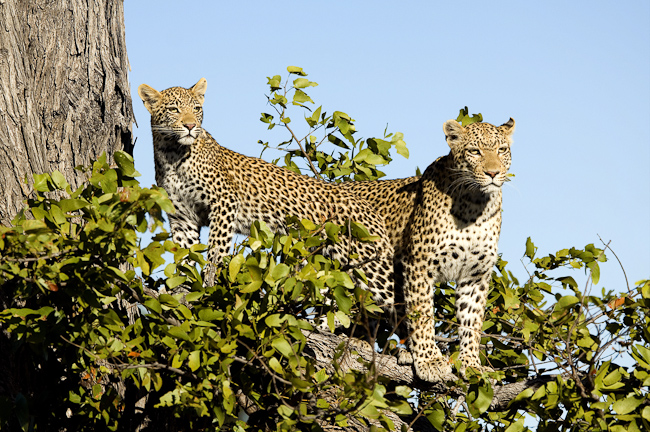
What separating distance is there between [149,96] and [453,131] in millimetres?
3226

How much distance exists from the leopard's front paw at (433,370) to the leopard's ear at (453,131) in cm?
209

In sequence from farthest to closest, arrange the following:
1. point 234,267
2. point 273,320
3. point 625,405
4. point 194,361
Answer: point 625,405 → point 234,267 → point 273,320 → point 194,361

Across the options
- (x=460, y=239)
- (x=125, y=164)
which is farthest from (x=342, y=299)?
(x=460, y=239)

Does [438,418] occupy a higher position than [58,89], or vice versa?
[58,89]

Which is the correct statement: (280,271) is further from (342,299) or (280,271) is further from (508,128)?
(508,128)

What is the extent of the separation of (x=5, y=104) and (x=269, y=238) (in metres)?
2.63

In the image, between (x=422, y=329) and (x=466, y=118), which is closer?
(x=422, y=329)

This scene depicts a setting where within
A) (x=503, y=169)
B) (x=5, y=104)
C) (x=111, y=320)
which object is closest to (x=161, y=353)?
(x=111, y=320)

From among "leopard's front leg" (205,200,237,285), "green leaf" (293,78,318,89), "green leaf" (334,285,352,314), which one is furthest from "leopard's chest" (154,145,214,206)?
"green leaf" (334,285,352,314)

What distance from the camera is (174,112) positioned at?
909 cm

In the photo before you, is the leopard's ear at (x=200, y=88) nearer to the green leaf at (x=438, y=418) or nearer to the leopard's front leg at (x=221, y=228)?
the leopard's front leg at (x=221, y=228)

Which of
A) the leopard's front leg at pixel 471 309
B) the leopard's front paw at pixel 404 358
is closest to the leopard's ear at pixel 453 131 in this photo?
the leopard's front leg at pixel 471 309

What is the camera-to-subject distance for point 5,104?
708 centimetres

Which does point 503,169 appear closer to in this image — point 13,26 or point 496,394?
point 496,394
